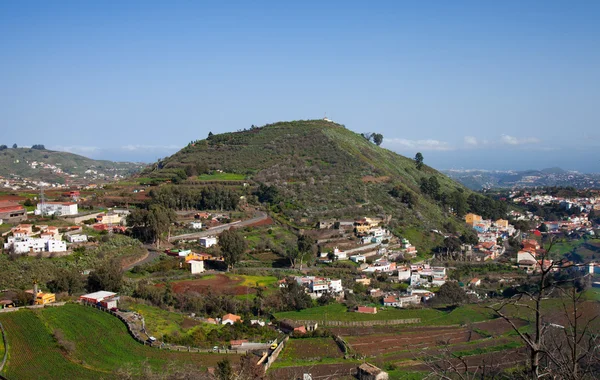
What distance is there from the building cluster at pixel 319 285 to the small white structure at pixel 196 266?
4.69 meters

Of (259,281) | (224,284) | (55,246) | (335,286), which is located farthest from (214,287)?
(55,246)

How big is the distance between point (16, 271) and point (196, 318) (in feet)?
26.7

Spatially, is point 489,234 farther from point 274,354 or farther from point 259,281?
point 274,354

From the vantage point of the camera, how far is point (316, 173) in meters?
51.4

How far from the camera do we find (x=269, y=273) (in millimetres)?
30531

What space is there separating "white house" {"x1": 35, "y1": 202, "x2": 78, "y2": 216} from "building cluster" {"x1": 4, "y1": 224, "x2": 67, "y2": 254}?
239 inches

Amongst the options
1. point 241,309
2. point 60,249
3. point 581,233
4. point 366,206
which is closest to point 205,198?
point 366,206

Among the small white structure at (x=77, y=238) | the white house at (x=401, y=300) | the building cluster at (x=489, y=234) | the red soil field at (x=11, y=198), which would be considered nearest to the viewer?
the white house at (x=401, y=300)

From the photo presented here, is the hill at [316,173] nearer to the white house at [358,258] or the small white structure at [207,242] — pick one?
the white house at [358,258]

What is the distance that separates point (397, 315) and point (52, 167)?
286 ft

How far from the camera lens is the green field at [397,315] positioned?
25.1 m

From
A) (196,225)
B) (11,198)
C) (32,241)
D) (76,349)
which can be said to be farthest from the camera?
(11,198)

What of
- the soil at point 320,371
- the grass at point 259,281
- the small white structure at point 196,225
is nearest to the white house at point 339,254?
the grass at point 259,281

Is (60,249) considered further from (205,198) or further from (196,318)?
(205,198)
